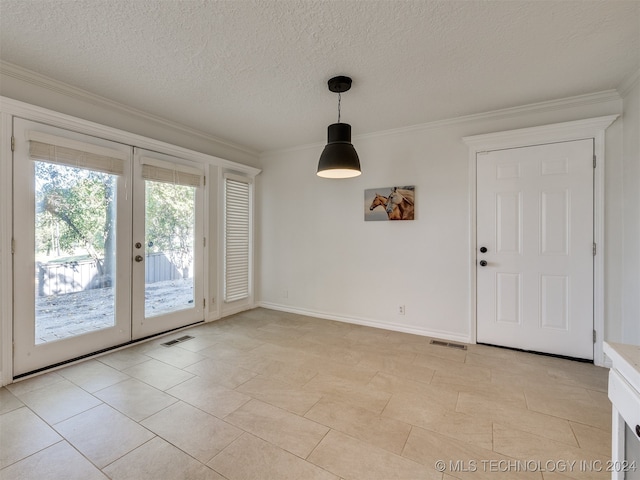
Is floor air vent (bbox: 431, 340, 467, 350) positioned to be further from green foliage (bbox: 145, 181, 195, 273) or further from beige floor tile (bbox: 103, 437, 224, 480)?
green foliage (bbox: 145, 181, 195, 273)

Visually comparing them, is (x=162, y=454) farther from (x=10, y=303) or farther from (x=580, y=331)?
(x=580, y=331)

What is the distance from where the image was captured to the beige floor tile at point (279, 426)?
5.72 ft

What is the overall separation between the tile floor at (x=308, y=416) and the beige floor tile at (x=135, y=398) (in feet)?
0.04

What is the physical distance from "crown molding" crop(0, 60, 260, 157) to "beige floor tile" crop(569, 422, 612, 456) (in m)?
4.85

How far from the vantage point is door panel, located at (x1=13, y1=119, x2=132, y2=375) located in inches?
96.9

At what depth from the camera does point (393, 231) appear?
12.5 feet

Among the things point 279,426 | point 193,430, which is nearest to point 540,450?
point 279,426

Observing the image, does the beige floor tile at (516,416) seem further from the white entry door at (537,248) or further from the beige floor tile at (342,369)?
the white entry door at (537,248)

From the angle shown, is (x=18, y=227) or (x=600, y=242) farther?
(x=600, y=242)

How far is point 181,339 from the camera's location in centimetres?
341

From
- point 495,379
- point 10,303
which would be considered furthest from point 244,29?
point 495,379

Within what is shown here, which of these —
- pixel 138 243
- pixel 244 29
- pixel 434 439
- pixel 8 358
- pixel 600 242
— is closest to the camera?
pixel 434 439

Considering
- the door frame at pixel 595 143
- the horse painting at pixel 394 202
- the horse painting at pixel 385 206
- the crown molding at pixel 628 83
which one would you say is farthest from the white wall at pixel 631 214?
the horse painting at pixel 385 206

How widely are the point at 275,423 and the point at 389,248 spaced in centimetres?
255
